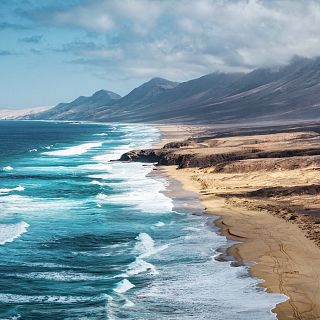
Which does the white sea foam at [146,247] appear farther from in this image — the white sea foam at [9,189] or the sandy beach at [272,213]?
the white sea foam at [9,189]

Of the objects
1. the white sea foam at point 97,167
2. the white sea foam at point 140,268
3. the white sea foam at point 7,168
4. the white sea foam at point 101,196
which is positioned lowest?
the white sea foam at point 140,268

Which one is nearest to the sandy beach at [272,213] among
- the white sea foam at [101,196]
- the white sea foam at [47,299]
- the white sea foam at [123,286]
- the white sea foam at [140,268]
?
the white sea foam at [140,268]

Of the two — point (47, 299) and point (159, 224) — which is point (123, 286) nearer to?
point (47, 299)

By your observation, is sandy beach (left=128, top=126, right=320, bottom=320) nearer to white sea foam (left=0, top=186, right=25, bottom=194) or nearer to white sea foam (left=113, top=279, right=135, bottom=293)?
white sea foam (left=113, top=279, right=135, bottom=293)

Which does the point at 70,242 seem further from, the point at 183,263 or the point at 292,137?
the point at 292,137

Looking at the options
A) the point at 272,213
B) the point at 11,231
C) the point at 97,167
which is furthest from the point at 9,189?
the point at 272,213

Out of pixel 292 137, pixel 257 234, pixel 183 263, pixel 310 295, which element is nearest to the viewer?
pixel 310 295

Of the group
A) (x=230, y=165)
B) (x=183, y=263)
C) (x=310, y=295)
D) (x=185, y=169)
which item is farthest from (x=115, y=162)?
(x=310, y=295)

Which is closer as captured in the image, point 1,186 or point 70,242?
point 70,242
